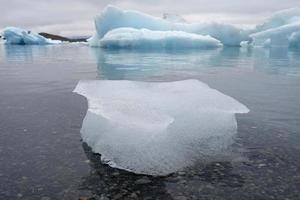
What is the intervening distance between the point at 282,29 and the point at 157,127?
33.3m

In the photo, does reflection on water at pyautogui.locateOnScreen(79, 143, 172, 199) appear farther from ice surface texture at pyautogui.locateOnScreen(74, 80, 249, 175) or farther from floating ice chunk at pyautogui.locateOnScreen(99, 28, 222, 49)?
floating ice chunk at pyautogui.locateOnScreen(99, 28, 222, 49)

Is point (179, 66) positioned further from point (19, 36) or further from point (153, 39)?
point (19, 36)

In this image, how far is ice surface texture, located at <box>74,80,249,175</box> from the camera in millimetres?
4109

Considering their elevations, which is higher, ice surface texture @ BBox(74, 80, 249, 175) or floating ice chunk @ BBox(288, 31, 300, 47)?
floating ice chunk @ BBox(288, 31, 300, 47)

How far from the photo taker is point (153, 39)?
3619cm

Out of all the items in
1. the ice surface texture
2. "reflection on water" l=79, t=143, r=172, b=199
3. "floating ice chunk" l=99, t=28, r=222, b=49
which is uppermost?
"floating ice chunk" l=99, t=28, r=222, b=49

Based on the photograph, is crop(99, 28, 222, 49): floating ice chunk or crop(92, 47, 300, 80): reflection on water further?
crop(99, 28, 222, 49): floating ice chunk

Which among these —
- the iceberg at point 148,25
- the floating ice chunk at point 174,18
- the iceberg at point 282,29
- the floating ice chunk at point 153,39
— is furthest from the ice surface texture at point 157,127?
the floating ice chunk at point 174,18

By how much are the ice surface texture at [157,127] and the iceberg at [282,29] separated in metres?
31.6

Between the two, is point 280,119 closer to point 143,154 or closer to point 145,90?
point 145,90

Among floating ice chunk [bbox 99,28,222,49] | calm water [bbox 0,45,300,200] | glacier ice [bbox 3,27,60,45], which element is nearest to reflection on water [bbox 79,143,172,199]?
calm water [bbox 0,45,300,200]

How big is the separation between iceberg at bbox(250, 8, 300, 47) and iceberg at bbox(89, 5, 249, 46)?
3.25m

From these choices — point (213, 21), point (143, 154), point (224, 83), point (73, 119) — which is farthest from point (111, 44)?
point (143, 154)

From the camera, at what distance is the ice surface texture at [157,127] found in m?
4.11
